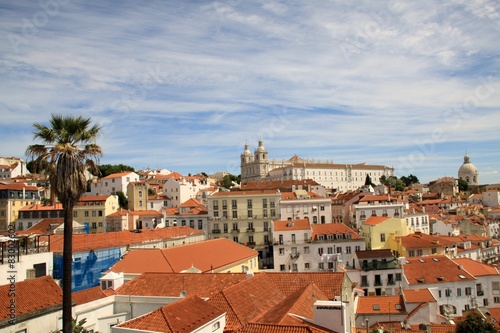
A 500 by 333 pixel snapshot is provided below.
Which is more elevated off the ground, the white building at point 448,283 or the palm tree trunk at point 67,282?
the palm tree trunk at point 67,282

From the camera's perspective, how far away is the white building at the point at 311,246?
157ft

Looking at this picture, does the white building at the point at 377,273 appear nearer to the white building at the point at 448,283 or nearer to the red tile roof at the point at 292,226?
the white building at the point at 448,283

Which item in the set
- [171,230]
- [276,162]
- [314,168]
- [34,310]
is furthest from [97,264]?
[276,162]

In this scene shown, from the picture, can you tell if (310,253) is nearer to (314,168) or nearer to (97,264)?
(97,264)

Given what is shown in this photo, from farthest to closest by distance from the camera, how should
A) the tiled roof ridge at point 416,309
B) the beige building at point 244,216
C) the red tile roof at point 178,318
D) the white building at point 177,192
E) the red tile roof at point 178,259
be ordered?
the white building at point 177,192 < the beige building at point 244,216 < the red tile roof at point 178,259 < the tiled roof ridge at point 416,309 < the red tile roof at point 178,318

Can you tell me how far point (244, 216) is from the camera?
2347 inches

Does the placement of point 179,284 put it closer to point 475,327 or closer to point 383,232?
point 475,327

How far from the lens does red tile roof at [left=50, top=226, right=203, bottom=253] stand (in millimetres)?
36619

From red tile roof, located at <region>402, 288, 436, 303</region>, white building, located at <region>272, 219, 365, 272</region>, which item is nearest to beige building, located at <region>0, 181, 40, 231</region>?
white building, located at <region>272, 219, 365, 272</region>


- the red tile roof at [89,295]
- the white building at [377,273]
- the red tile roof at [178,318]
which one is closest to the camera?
the red tile roof at [178,318]

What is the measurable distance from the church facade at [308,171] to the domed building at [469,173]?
2852 centimetres

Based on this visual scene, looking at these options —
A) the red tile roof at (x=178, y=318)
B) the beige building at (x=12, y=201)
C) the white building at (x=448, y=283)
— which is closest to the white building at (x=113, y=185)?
the beige building at (x=12, y=201)

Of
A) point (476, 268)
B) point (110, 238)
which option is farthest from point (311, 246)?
point (110, 238)

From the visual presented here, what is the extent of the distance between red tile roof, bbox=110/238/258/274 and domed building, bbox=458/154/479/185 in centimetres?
16998
